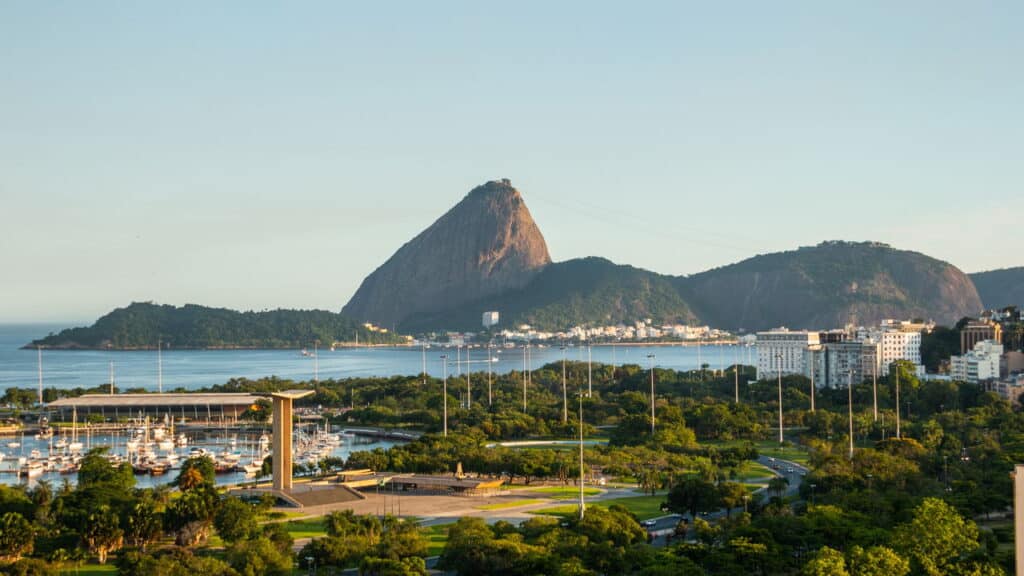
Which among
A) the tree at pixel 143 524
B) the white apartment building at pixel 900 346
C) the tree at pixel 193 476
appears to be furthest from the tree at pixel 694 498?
the white apartment building at pixel 900 346

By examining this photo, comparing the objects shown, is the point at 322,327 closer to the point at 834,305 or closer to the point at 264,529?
the point at 834,305

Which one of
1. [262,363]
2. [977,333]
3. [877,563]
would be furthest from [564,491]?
[262,363]

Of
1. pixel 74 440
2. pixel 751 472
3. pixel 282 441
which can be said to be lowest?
pixel 751 472

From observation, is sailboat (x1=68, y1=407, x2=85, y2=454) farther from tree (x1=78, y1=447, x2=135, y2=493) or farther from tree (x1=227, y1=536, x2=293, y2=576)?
tree (x1=227, y1=536, x2=293, y2=576)

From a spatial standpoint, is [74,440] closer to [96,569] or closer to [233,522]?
[233,522]

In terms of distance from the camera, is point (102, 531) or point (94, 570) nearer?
point (94, 570)

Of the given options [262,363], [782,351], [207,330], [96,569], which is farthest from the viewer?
[207,330]

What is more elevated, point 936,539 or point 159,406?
point 159,406
